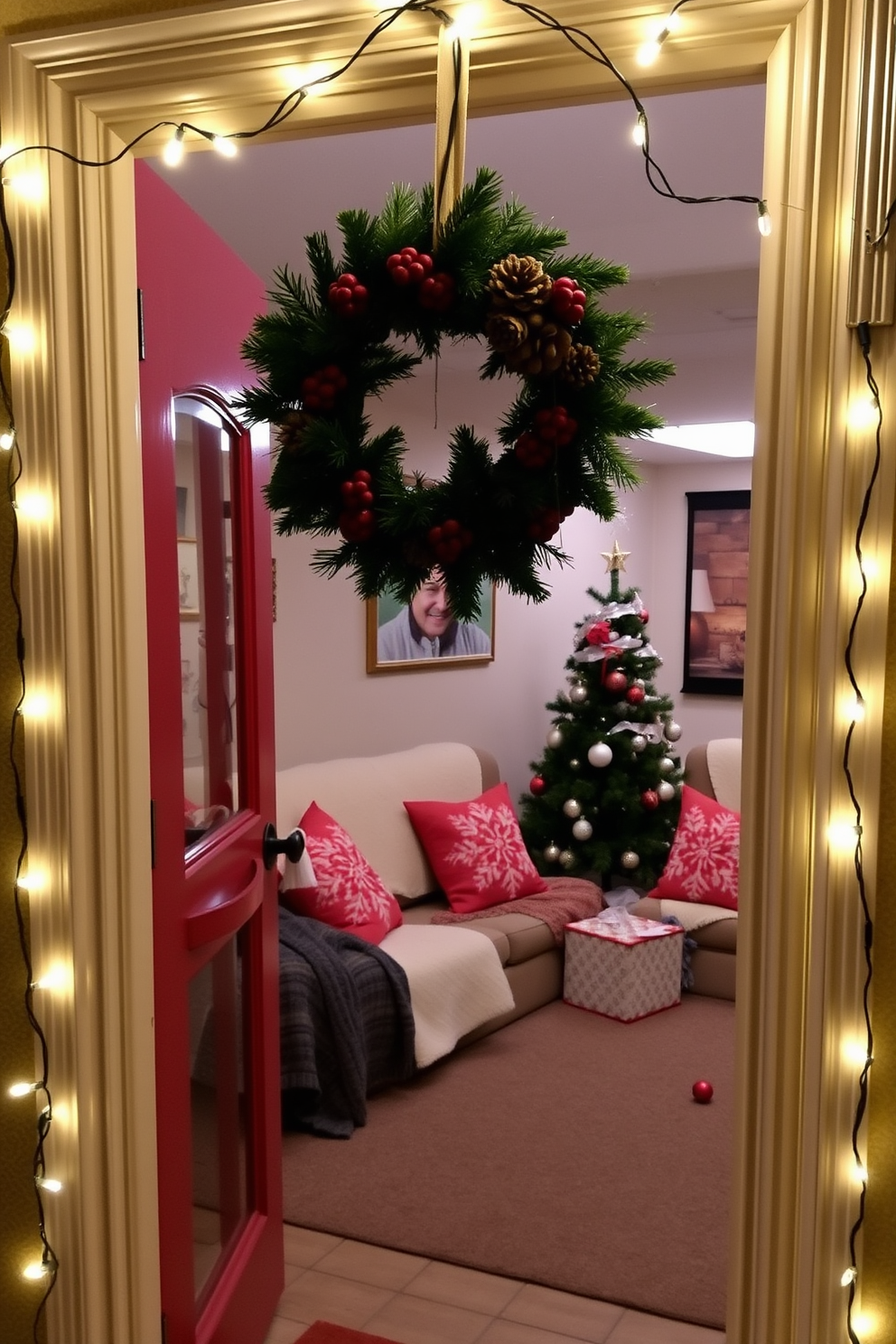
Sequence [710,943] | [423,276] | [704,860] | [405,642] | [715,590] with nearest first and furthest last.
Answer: [423,276], [710,943], [704,860], [405,642], [715,590]

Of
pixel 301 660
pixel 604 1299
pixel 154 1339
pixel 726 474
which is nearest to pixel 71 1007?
pixel 154 1339

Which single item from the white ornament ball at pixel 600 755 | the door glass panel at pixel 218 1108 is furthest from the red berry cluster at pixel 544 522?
the white ornament ball at pixel 600 755

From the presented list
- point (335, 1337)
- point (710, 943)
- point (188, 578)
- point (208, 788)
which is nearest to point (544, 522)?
point (188, 578)

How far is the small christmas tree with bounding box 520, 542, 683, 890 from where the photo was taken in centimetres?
544

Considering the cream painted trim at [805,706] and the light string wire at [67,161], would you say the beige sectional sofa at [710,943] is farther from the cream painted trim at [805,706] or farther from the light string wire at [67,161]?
the light string wire at [67,161]

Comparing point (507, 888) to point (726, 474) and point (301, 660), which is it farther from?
point (726, 474)

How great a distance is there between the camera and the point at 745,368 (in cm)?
477

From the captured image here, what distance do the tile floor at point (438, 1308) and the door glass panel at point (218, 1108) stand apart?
16.4 inches

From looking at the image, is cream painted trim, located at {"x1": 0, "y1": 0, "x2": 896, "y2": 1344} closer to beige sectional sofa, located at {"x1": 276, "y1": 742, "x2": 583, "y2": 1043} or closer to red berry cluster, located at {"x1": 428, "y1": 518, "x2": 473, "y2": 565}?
red berry cluster, located at {"x1": 428, "y1": 518, "x2": 473, "y2": 565}

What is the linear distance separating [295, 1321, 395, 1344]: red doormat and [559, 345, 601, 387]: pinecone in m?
2.10

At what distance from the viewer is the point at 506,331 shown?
53.4 inches

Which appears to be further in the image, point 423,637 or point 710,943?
point 423,637

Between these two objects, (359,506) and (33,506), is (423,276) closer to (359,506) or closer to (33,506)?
(359,506)

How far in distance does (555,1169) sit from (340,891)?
1.19m
